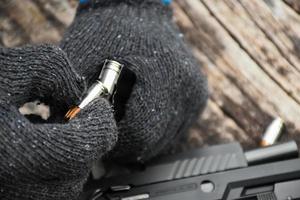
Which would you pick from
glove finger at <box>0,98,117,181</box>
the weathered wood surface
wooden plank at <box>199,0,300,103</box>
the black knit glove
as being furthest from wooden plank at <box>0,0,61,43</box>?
glove finger at <box>0,98,117,181</box>

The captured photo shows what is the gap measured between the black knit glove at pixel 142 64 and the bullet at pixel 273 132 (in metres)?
0.13

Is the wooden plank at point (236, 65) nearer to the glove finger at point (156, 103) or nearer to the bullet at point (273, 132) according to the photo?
the bullet at point (273, 132)

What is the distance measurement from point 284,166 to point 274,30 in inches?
11.2

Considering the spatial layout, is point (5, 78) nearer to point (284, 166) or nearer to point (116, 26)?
point (116, 26)

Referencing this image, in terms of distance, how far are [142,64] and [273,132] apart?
0.92ft

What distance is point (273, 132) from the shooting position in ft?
2.63

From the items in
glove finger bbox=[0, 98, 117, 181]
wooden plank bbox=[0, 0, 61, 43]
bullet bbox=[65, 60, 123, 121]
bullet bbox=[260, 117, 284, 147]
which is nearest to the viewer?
glove finger bbox=[0, 98, 117, 181]

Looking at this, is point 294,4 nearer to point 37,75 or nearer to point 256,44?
point 256,44

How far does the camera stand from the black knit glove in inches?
25.2

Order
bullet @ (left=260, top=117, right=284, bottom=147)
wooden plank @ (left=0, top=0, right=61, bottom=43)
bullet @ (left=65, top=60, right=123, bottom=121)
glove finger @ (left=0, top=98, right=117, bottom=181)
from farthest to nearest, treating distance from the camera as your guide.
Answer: wooden plank @ (left=0, top=0, right=61, bottom=43)
bullet @ (left=260, top=117, right=284, bottom=147)
bullet @ (left=65, top=60, right=123, bottom=121)
glove finger @ (left=0, top=98, right=117, bottom=181)

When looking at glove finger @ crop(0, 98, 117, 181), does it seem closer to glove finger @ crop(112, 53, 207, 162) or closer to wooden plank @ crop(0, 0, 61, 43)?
glove finger @ crop(112, 53, 207, 162)

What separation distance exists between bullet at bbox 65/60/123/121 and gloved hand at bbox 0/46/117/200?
2 cm

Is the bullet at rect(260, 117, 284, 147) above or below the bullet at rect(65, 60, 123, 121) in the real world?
below

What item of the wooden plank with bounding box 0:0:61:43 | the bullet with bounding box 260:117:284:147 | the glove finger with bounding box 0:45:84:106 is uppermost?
the wooden plank with bounding box 0:0:61:43
